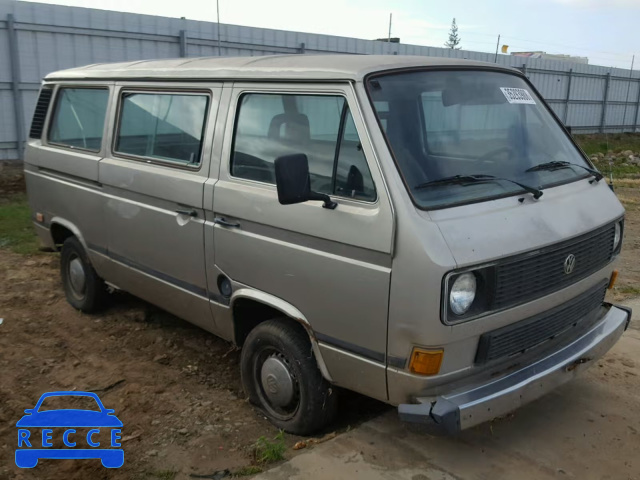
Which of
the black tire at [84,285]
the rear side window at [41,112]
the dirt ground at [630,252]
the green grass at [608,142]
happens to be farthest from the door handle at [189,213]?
the green grass at [608,142]

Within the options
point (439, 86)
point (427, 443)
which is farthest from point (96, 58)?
point (427, 443)

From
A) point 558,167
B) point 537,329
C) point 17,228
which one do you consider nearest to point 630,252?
point 558,167

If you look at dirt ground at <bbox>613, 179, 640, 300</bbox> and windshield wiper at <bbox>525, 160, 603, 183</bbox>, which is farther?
dirt ground at <bbox>613, 179, 640, 300</bbox>

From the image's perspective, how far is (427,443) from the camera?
3586 millimetres

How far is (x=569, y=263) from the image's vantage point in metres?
3.43

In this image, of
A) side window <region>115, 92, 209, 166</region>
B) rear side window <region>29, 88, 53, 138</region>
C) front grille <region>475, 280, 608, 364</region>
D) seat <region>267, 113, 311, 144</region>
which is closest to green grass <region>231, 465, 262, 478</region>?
front grille <region>475, 280, 608, 364</region>

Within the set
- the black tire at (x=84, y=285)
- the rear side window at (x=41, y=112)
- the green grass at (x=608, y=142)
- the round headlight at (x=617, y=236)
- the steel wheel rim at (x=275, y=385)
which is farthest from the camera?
the green grass at (x=608, y=142)

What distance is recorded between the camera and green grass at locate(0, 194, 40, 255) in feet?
25.7

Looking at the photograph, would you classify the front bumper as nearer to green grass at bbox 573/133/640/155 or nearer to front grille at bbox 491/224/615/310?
front grille at bbox 491/224/615/310

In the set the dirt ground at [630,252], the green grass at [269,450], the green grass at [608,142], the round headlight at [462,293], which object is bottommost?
the green grass at [608,142]

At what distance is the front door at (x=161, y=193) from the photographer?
4.15 meters

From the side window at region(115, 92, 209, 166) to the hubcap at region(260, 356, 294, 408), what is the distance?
4.58ft

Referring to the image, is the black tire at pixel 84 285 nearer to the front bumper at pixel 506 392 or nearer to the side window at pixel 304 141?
the side window at pixel 304 141

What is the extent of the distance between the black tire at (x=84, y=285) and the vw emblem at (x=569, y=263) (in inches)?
156
